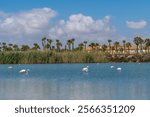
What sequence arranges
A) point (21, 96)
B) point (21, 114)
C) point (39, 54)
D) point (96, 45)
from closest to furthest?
point (21, 114), point (21, 96), point (39, 54), point (96, 45)

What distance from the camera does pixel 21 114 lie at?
51.1ft

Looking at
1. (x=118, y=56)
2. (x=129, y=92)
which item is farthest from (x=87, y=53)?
(x=129, y=92)

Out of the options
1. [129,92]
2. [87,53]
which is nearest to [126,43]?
[87,53]

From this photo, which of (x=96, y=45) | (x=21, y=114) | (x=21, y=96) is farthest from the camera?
(x=96, y=45)

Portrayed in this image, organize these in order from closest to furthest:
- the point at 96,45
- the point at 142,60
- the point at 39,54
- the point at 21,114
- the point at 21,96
Result: the point at 21,114
the point at 21,96
the point at 39,54
the point at 142,60
the point at 96,45

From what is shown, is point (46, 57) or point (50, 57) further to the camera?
point (50, 57)

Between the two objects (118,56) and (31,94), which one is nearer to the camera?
(31,94)

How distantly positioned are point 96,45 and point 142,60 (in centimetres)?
3680

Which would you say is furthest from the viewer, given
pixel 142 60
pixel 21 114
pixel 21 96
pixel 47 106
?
pixel 142 60

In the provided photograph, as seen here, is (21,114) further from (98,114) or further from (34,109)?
(98,114)

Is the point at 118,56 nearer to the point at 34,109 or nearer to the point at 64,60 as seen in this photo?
the point at 64,60

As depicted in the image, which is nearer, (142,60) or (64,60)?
(64,60)

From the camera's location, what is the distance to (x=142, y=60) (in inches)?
5157

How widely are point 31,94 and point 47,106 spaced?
12.2 meters
